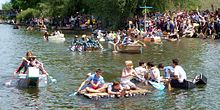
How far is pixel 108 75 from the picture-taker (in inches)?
1019

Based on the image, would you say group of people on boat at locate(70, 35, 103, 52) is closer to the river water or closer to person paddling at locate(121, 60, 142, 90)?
the river water

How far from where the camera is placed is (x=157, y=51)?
37562mm

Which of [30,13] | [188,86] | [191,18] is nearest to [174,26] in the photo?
[191,18]

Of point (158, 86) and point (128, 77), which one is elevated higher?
point (128, 77)

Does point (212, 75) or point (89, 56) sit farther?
point (89, 56)

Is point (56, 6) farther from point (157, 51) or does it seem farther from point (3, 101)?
point (3, 101)

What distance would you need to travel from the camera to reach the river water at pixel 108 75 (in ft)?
61.6

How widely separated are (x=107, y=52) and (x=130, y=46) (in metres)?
2.34

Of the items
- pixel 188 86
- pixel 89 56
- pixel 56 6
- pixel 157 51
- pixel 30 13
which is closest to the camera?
pixel 188 86

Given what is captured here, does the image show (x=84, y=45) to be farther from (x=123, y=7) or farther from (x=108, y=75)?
(x=123, y=7)

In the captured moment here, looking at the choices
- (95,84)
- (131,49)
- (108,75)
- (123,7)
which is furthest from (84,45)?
(123,7)

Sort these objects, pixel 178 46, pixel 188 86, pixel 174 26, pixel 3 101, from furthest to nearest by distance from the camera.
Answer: pixel 174 26, pixel 178 46, pixel 188 86, pixel 3 101

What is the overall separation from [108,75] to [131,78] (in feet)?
13.1

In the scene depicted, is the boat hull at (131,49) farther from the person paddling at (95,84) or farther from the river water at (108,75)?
the person paddling at (95,84)
